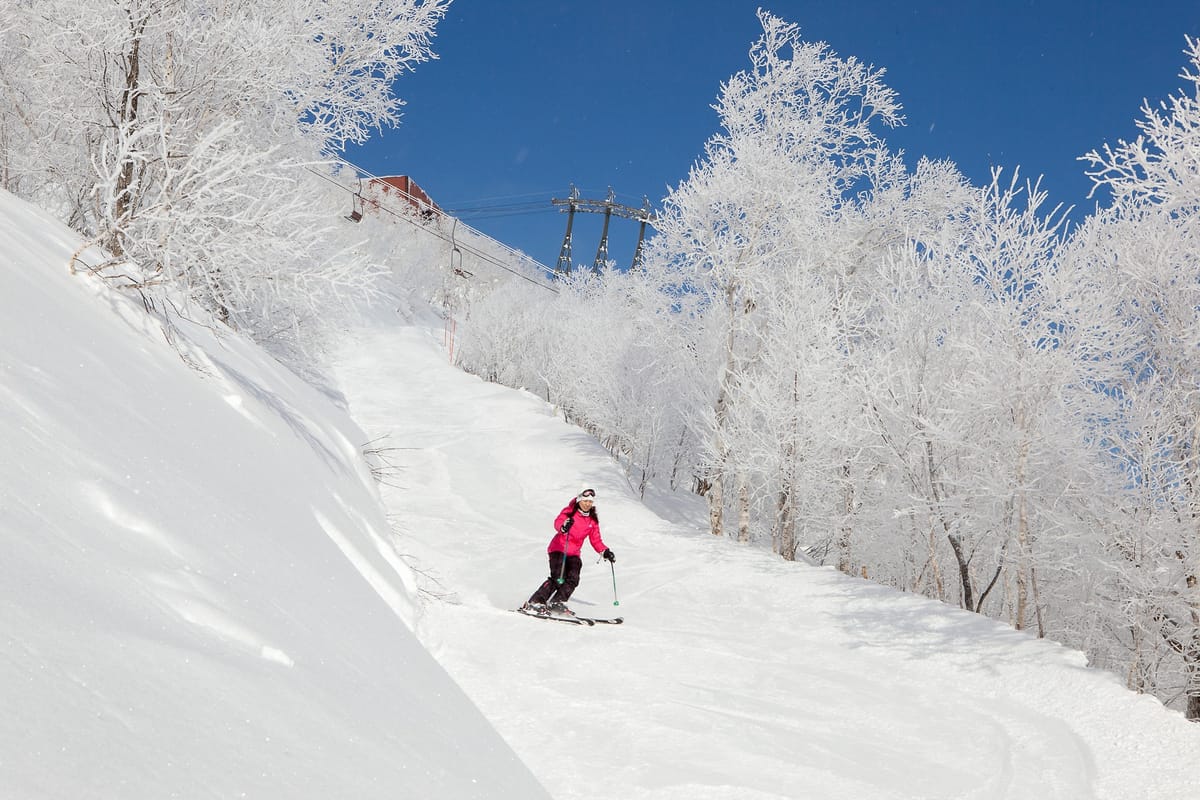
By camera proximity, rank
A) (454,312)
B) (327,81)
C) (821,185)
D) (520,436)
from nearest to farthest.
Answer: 1. (327,81)
2. (821,185)
3. (520,436)
4. (454,312)

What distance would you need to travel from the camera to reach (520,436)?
73.5ft

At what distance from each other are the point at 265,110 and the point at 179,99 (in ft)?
8.00

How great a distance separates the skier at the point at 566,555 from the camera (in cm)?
901

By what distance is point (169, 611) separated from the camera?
2.29 m

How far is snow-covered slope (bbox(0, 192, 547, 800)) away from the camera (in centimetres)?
153

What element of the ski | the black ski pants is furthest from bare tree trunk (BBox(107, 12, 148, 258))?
the ski

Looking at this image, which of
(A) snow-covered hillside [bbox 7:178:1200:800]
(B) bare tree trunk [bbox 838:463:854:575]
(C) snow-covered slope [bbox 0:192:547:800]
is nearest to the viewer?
(C) snow-covered slope [bbox 0:192:547:800]

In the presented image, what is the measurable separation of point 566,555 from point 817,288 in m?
9.62

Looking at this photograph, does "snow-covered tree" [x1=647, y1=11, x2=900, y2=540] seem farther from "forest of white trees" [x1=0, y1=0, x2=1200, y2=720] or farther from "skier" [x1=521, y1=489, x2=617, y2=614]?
"skier" [x1=521, y1=489, x2=617, y2=614]

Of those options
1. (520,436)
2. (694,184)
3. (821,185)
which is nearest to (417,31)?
(694,184)

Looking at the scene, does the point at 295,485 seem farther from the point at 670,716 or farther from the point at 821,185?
the point at 821,185

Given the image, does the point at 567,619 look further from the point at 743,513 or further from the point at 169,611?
the point at 743,513

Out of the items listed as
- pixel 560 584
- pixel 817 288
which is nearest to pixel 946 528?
pixel 817 288

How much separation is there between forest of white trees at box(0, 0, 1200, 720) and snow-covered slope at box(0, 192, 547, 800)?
5.95 ft
